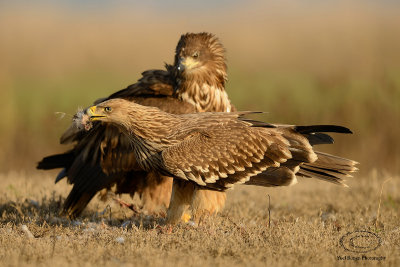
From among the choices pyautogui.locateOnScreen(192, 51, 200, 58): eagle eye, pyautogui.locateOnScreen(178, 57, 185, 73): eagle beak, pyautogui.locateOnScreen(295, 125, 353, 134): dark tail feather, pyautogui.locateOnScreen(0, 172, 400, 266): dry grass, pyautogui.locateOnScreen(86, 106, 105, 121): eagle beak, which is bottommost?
pyautogui.locateOnScreen(0, 172, 400, 266): dry grass

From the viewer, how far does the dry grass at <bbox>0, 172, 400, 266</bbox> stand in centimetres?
439

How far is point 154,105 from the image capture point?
6.73 metres

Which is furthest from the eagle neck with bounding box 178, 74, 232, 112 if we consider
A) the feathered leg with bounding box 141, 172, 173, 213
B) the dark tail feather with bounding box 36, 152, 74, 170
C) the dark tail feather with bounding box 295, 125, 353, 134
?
the dark tail feather with bounding box 36, 152, 74, 170

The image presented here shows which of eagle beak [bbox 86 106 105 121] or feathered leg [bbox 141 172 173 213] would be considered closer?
eagle beak [bbox 86 106 105 121]

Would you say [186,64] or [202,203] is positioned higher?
[186,64]

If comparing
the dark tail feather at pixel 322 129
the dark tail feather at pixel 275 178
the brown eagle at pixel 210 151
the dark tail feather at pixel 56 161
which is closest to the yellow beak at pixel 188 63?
the brown eagle at pixel 210 151

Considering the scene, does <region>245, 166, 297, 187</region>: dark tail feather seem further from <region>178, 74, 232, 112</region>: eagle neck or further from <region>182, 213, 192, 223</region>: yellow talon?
<region>178, 74, 232, 112</region>: eagle neck

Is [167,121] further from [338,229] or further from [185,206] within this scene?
[338,229]

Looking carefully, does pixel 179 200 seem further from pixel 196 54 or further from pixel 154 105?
pixel 196 54

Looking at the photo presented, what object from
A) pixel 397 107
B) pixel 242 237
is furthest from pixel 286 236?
pixel 397 107

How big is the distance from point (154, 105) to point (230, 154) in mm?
1328

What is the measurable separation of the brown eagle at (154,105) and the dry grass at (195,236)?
32 cm

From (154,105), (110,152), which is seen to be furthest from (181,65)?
(110,152)

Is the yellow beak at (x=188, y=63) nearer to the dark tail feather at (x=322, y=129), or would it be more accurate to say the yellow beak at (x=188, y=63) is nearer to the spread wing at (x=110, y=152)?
the spread wing at (x=110, y=152)
